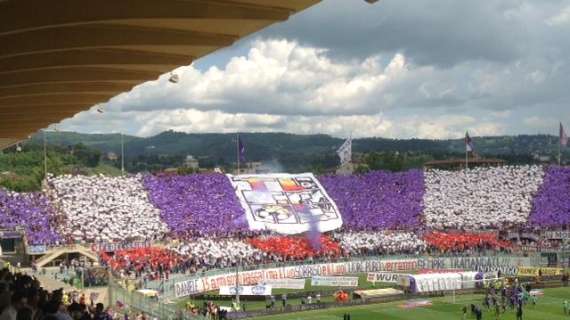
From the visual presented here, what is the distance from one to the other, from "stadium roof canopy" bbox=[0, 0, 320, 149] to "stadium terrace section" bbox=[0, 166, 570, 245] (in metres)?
42.5

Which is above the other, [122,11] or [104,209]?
[122,11]

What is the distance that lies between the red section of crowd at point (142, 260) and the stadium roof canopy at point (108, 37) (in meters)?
36.5

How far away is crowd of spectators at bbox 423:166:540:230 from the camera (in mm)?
70812

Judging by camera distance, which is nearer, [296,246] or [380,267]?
[380,267]

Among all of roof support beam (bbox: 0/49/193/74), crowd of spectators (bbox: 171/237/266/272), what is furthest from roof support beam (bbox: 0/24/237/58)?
crowd of spectators (bbox: 171/237/266/272)

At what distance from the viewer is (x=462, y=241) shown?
62.3 m

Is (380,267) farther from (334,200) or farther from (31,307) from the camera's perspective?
(31,307)

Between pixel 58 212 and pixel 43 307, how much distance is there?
50.1m

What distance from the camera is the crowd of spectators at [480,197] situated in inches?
2788

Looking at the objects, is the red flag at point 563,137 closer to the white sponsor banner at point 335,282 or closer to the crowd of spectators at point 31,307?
the white sponsor banner at point 335,282

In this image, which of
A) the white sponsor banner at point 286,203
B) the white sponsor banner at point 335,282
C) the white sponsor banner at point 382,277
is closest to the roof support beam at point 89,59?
the white sponsor banner at point 335,282

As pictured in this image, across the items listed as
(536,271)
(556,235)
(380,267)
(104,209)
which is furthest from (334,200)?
(536,271)

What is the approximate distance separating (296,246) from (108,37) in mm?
52743

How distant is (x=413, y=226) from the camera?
229ft
